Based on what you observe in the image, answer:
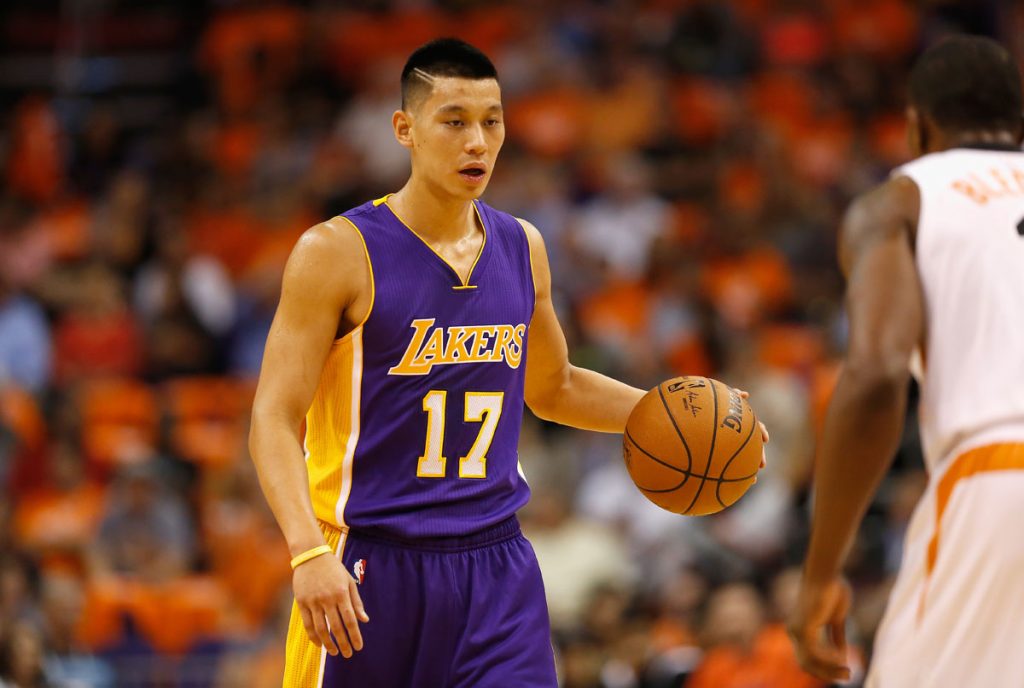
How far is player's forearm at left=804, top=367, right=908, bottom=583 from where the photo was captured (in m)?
3.74

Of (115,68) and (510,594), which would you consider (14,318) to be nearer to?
(115,68)

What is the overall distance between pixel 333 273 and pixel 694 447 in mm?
1277

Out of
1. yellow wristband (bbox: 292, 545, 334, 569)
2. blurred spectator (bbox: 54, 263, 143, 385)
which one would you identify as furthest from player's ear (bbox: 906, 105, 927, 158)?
blurred spectator (bbox: 54, 263, 143, 385)

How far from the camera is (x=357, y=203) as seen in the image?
519 inches

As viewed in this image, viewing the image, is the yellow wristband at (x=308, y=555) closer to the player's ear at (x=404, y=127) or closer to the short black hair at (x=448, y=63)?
the player's ear at (x=404, y=127)

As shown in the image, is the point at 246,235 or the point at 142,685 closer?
the point at 142,685

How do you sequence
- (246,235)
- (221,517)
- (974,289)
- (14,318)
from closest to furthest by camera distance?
(974,289), (221,517), (14,318), (246,235)

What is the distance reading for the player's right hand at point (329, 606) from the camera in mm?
4102

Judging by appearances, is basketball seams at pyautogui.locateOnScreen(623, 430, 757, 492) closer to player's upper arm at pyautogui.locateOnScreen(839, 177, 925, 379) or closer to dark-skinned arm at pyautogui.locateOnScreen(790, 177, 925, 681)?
dark-skinned arm at pyautogui.locateOnScreen(790, 177, 925, 681)

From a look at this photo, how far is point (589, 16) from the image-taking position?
1505 centimetres

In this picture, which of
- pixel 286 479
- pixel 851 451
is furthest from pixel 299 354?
pixel 851 451

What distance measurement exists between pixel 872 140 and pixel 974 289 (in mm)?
9668

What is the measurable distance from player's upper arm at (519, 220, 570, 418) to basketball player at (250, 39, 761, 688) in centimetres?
19

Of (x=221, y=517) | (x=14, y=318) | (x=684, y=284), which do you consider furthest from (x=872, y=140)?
(x=14, y=318)
